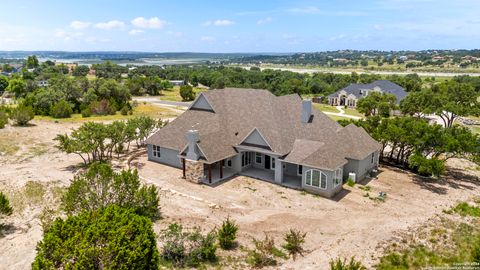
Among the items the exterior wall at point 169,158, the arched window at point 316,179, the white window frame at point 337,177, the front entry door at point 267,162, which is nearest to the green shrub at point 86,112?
the exterior wall at point 169,158

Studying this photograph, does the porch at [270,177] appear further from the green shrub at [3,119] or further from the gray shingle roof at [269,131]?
the green shrub at [3,119]

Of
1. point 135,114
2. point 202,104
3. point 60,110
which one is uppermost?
point 202,104

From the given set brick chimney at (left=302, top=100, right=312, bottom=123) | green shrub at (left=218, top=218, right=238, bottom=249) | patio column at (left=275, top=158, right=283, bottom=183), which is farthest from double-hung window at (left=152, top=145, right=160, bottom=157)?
green shrub at (left=218, top=218, right=238, bottom=249)

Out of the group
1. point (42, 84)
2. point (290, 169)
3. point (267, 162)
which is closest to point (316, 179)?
point (290, 169)

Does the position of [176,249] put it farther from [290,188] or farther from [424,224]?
[424,224]

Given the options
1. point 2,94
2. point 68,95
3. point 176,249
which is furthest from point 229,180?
point 2,94

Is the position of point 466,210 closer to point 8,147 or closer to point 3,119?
point 8,147

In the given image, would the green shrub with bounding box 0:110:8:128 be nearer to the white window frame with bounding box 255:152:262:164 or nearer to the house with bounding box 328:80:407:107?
the white window frame with bounding box 255:152:262:164
